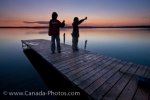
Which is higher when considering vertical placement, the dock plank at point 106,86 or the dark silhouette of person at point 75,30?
the dark silhouette of person at point 75,30

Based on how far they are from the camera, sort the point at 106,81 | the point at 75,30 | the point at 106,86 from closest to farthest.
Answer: the point at 106,86 < the point at 106,81 < the point at 75,30

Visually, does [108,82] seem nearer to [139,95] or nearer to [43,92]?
[139,95]

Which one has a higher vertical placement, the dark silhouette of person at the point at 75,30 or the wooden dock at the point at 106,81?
the dark silhouette of person at the point at 75,30

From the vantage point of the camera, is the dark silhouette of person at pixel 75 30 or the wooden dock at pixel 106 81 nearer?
the wooden dock at pixel 106 81

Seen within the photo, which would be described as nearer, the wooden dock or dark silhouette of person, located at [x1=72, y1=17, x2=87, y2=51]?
the wooden dock

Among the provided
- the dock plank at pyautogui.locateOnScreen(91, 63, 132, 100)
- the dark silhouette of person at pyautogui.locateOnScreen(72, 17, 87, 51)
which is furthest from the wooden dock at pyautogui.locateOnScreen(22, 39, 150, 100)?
the dark silhouette of person at pyautogui.locateOnScreen(72, 17, 87, 51)

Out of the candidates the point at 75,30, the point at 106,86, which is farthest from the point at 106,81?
the point at 75,30

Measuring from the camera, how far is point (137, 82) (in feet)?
13.8

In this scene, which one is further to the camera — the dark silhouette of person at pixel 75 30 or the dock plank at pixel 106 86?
the dark silhouette of person at pixel 75 30

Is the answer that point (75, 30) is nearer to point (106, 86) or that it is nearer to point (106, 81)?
point (106, 81)

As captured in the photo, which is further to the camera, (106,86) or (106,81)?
(106,81)

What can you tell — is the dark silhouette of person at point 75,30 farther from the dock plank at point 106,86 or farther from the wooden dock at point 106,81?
the dock plank at point 106,86

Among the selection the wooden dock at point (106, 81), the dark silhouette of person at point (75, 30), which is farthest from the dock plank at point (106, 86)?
the dark silhouette of person at point (75, 30)

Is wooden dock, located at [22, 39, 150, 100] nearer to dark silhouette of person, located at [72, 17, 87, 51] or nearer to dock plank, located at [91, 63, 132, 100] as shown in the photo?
dock plank, located at [91, 63, 132, 100]
